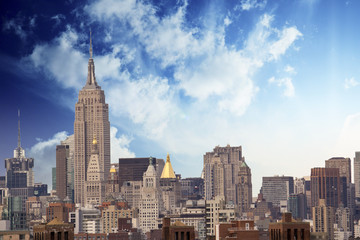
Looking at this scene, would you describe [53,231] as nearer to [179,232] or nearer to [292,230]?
[179,232]

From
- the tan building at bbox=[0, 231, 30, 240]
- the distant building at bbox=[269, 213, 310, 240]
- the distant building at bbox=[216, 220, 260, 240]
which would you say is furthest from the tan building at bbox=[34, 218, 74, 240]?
the tan building at bbox=[0, 231, 30, 240]

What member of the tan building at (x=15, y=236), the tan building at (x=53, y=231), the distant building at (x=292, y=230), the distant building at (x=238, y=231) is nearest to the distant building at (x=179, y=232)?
the distant building at (x=292, y=230)

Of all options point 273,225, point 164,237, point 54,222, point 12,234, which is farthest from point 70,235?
point 12,234

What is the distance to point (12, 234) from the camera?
175 metres

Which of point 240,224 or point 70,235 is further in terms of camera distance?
point 240,224

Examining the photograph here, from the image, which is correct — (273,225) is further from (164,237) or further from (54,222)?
(54,222)

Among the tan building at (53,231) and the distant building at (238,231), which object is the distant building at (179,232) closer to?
the distant building at (238,231)

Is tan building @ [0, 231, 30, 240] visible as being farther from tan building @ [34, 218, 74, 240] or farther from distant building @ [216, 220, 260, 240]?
tan building @ [34, 218, 74, 240]

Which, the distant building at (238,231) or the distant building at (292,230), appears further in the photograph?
the distant building at (238,231)

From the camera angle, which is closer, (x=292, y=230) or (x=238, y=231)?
(x=292, y=230)

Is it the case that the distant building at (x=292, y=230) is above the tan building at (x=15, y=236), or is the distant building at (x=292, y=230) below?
below

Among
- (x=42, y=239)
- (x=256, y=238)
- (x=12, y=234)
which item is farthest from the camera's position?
(x=12, y=234)

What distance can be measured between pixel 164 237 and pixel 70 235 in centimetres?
880

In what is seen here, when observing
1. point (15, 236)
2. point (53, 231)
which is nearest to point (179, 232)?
point (53, 231)
